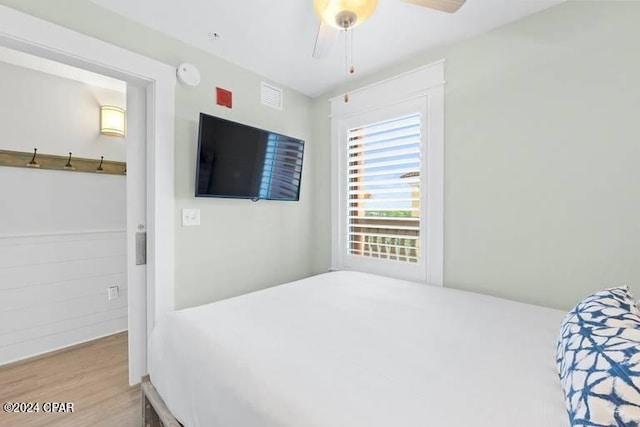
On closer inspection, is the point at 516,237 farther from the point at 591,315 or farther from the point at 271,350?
the point at 271,350

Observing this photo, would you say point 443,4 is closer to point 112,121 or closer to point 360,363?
point 360,363

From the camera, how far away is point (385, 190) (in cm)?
234

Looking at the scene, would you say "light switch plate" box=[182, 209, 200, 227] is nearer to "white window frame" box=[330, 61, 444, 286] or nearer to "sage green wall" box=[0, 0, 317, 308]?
"sage green wall" box=[0, 0, 317, 308]

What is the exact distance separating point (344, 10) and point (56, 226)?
2878 millimetres

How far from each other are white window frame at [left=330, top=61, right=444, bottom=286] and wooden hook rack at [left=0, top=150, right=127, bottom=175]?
237 centimetres

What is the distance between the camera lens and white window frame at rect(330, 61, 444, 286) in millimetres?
2059

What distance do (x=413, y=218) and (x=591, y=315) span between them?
4.42 ft

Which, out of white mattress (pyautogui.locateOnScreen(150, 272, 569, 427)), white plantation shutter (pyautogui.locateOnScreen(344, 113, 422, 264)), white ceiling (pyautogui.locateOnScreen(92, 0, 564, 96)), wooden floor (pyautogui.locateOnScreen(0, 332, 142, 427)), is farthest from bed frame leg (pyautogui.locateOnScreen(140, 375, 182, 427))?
white ceiling (pyautogui.locateOnScreen(92, 0, 564, 96))

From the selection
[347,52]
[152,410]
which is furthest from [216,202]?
[347,52]

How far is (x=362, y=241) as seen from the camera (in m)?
2.54

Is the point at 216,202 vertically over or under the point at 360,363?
over

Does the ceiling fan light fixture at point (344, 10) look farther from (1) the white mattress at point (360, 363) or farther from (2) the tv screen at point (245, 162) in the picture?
(1) the white mattress at point (360, 363)

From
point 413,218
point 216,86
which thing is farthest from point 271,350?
point 216,86

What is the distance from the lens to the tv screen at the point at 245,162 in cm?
192
